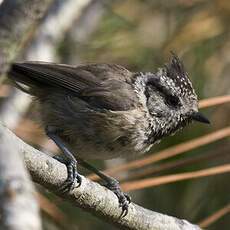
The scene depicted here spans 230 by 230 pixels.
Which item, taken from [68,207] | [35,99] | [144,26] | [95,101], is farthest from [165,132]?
[144,26]

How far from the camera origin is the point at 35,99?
150 inches

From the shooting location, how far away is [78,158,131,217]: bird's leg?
281 cm

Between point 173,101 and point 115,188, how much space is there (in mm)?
851

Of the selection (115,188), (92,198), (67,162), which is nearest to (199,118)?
(115,188)

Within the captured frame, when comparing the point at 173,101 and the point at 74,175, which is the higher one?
the point at 173,101

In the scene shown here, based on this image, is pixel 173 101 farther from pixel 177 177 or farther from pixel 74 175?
pixel 74 175

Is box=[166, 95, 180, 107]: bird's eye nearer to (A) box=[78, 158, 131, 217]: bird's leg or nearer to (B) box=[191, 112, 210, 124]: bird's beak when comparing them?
(B) box=[191, 112, 210, 124]: bird's beak

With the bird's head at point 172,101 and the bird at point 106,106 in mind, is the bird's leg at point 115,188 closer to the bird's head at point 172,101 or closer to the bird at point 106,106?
the bird at point 106,106

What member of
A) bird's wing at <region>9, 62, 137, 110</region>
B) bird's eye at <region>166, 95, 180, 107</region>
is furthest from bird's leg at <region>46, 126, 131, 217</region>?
bird's eye at <region>166, 95, 180, 107</region>

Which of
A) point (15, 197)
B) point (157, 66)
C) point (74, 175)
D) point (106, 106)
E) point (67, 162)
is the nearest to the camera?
point (15, 197)

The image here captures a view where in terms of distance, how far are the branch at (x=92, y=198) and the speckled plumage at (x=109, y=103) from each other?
710 millimetres

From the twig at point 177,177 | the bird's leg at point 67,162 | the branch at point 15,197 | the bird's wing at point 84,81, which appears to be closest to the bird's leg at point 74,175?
the bird's leg at point 67,162

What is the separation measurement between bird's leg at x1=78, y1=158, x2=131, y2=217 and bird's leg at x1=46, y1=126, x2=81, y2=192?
0.21m

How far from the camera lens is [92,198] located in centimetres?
266
